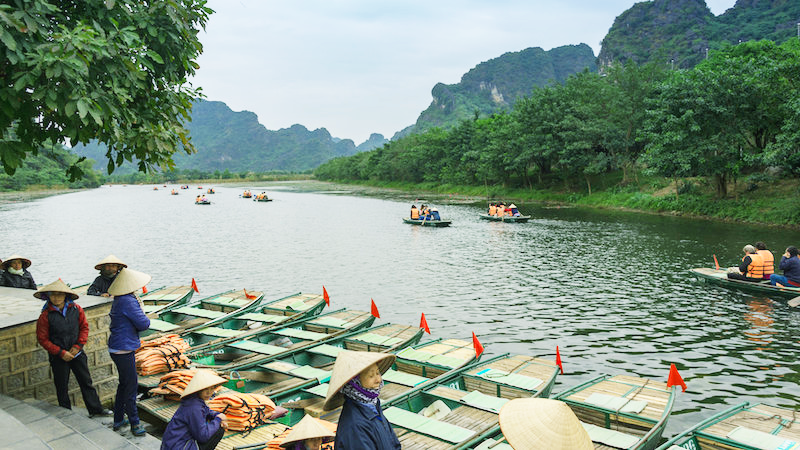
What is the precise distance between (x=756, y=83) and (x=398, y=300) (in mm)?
28784

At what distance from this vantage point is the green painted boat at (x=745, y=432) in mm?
7660

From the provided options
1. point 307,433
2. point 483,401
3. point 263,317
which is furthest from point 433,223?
point 307,433

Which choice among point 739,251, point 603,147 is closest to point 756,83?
point 739,251

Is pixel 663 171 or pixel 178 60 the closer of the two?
pixel 178 60

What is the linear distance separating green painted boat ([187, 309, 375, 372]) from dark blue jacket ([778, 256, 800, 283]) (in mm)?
13912

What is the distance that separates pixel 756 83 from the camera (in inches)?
1307

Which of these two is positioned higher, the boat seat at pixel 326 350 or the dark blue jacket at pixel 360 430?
the dark blue jacket at pixel 360 430

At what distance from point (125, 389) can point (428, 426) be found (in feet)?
14.9

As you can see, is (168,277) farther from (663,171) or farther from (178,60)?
(663,171)

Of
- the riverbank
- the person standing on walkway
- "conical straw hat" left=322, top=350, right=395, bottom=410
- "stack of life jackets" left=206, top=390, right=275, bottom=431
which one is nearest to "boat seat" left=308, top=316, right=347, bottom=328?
"stack of life jackets" left=206, top=390, right=275, bottom=431

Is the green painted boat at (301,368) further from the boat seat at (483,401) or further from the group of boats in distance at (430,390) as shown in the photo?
the boat seat at (483,401)

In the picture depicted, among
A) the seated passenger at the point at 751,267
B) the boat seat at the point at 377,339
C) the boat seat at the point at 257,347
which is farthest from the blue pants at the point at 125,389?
the seated passenger at the point at 751,267

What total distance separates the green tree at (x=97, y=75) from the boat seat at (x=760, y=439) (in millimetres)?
9287

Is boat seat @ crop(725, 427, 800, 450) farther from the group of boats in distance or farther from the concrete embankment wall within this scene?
the concrete embankment wall
